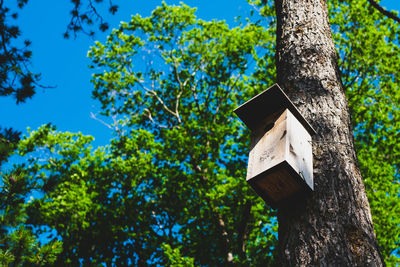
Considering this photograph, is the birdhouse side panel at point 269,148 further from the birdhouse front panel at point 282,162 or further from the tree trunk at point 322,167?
the tree trunk at point 322,167

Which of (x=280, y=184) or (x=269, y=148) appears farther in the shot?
(x=269, y=148)

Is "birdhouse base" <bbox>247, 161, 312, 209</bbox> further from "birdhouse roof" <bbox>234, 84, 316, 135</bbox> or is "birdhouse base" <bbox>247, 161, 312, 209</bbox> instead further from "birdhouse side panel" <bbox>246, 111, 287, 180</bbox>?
"birdhouse roof" <bbox>234, 84, 316, 135</bbox>

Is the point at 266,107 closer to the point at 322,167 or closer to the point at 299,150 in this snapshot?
the point at 299,150

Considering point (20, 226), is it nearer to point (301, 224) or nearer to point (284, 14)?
point (301, 224)

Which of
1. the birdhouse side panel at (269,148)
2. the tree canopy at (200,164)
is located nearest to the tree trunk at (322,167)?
the birdhouse side panel at (269,148)

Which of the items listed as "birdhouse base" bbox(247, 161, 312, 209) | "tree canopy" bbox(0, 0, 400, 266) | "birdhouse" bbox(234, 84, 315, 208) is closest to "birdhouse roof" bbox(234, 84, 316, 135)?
"birdhouse" bbox(234, 84, 315, 208)

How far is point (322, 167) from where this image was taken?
2.12 metres

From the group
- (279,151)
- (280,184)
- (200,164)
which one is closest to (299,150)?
(279,151)

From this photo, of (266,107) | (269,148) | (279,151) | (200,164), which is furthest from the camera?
(200,164)

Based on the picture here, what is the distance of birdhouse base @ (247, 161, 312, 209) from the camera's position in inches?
79.8

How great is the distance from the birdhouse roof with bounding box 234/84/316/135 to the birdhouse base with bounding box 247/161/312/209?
1.40ft

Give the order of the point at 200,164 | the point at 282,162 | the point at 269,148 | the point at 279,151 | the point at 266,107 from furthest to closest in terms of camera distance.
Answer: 1. the point at 200,164
2. the point at 266,107
3. the point at 269,148
4. the point at 279,151
5. the point at 282,162

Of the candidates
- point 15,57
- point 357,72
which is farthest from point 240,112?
point 357,72

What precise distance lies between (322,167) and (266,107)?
0.68 meters
